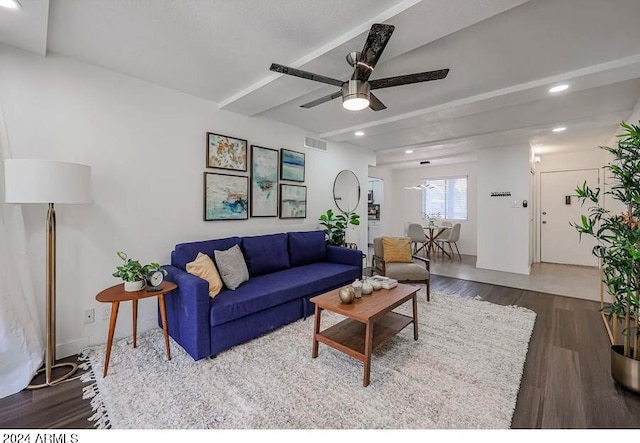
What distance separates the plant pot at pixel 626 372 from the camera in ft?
5.94

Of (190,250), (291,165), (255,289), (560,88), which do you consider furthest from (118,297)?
(560,88)

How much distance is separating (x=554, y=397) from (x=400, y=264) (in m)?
2.13

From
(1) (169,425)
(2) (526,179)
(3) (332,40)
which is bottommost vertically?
(1) (169,425)

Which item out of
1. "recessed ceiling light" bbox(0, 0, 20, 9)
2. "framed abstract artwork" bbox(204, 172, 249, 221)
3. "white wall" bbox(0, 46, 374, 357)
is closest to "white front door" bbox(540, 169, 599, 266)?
"framed abstract artwork" bbox(204, 172, 249, 221)

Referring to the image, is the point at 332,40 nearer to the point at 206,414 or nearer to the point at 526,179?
the point at 206,414

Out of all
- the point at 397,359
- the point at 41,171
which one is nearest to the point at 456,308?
the point at 397,359

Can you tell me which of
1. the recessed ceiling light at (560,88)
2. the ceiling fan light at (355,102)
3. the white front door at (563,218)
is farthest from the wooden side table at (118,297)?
the white front door at (563,218)

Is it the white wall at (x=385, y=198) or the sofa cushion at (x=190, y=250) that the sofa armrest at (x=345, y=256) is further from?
the white wall at (x=385, y=198)

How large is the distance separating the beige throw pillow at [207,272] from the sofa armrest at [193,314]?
3.8 inches

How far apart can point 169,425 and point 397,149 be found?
17.8ft

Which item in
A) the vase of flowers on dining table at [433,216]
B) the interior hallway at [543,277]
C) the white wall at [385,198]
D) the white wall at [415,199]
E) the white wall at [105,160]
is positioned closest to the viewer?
the white wall at [105,160]

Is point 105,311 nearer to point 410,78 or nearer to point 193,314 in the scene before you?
point 193,314

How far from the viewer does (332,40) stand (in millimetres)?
1978

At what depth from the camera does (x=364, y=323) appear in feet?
7.50
